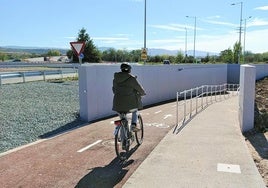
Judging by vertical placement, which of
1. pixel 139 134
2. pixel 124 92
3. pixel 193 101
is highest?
pixel 124 92

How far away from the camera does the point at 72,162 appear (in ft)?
21.6

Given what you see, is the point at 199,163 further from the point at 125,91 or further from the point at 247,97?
the point at 247,97

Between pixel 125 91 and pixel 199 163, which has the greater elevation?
pixel 125 91

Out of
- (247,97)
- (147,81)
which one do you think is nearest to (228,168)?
(247,97)

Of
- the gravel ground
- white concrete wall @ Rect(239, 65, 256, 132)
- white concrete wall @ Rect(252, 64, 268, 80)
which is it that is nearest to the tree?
white concrete wall @ Rect(252, 64, 268, 80)

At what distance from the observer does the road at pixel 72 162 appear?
565 centimetres

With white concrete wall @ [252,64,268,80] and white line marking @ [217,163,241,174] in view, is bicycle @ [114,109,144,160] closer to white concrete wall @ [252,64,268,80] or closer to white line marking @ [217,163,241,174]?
white line marking @ [217,163,241,174]

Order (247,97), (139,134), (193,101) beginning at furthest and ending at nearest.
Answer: (193,101) < (247,97) < (139,134)

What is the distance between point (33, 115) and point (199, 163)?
556cm

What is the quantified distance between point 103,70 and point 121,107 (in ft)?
16.8

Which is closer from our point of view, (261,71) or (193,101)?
(193,101)

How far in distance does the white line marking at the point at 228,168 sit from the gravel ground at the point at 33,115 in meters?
4.40

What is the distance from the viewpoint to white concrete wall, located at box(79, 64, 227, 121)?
11.0m

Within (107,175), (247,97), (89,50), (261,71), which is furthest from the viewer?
(89,50)
